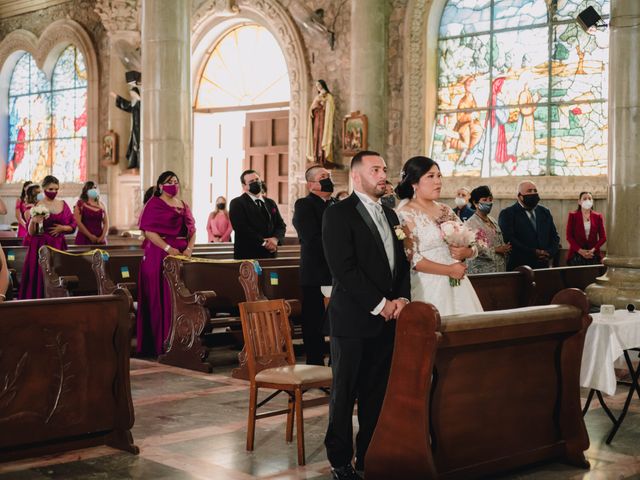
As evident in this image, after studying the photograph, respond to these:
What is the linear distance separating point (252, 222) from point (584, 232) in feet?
14.4

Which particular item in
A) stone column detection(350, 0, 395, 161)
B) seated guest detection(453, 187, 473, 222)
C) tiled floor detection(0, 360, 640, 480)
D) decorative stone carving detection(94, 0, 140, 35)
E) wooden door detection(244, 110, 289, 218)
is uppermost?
decorative stone carving detection(94, 0, 140, 35)

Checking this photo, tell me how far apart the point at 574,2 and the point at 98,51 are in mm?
10135

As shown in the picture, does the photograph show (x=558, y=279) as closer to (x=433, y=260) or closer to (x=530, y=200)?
(x=530, y=200)

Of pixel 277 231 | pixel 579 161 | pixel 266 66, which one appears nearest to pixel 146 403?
pixel 277 231

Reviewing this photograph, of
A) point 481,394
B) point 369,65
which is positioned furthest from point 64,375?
point 369,65

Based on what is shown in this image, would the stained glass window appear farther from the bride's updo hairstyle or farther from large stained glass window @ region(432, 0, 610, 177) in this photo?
the bride's updo hairstyle

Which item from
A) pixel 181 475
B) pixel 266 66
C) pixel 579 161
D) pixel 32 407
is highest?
pixel 266 66

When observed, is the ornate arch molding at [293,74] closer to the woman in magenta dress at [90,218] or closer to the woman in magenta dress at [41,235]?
the woman in magenta dress at [90,218]

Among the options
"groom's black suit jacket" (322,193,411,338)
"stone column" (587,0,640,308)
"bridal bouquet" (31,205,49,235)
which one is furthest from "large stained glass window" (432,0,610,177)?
"groom's black suit jacket" (322,193,411,338)

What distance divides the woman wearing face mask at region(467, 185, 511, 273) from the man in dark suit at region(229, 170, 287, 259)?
1831 mm

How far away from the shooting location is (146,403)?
244 inches

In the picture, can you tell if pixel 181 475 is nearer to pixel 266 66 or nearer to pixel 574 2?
pixel 574 2

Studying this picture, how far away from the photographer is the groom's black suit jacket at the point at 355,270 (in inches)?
163

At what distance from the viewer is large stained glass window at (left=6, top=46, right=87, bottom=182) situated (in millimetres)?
19750
